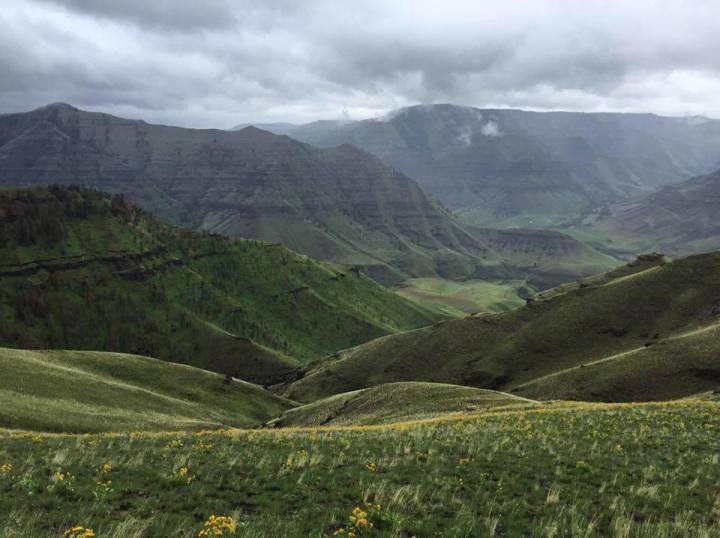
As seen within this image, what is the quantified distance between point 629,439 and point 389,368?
131466 mm

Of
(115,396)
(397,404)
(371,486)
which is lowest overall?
(397,404)

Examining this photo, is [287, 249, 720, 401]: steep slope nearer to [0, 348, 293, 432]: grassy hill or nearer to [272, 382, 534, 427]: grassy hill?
[272, 382, 534, 427]: grassy hill

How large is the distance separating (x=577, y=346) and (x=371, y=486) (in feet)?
428

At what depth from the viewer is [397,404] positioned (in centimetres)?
7606

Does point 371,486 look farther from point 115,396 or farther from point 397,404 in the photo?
point 115,396

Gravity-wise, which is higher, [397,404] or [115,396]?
[115,396]

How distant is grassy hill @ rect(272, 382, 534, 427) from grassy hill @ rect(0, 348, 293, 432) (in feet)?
51.8

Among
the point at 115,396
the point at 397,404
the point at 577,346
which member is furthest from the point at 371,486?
the point at 577,346

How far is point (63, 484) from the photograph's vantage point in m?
18.4

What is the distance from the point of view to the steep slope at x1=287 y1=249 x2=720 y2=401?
97500 millimetres

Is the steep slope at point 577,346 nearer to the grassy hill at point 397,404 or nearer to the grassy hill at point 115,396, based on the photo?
the grassy hill at point 397,404

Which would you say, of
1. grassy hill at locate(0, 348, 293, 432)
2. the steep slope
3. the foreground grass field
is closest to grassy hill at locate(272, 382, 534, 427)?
grassy hill at locate(0, 348, 293, 432)

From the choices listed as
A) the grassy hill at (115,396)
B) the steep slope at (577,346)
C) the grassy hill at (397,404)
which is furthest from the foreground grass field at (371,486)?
the steep slope at (577,346)

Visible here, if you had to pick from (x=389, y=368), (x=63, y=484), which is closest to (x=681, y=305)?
(x=389, y=368)
